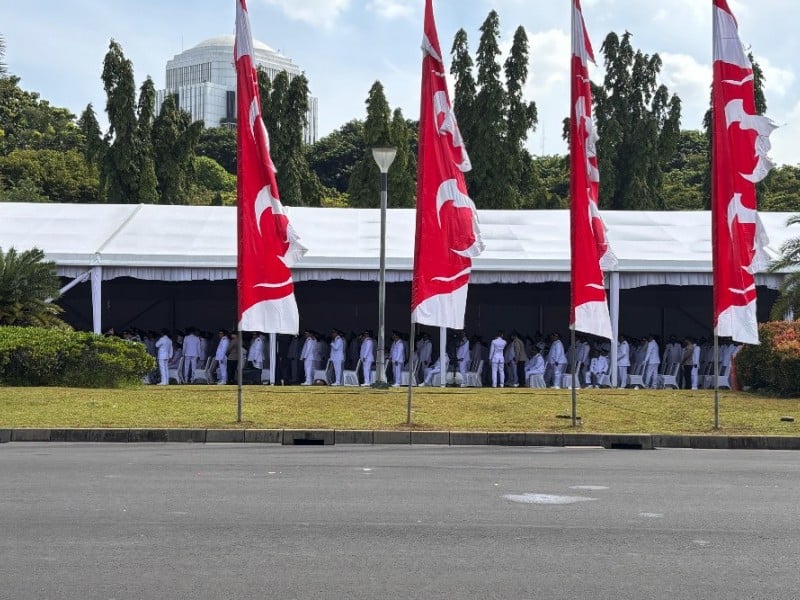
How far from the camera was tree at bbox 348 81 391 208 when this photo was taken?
42.3 metres

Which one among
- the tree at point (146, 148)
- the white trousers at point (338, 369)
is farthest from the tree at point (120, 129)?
the white trousers at point (338, 369)

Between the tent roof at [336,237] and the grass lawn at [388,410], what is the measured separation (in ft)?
11.9

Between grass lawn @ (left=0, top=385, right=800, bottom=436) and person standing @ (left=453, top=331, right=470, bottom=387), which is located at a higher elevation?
person standing @ (left=453, top=331, right=470, bottom=387)

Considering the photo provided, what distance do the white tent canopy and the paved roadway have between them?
39.0 feet

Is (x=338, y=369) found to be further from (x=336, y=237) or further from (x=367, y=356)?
(x=336, y=237)

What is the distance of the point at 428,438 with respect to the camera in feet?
46.9

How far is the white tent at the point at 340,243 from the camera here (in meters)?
23.3

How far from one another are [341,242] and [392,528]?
17897mm

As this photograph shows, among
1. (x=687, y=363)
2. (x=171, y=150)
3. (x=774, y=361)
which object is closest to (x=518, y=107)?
→ (x=171, y=150)

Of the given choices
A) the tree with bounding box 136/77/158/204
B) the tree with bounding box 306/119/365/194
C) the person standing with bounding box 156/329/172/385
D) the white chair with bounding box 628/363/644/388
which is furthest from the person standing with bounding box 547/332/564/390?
the tree with bounding box 306/119/365/194

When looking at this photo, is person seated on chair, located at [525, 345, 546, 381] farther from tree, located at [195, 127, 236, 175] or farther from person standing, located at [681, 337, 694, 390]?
tree, located at [195, 127, 236, 175]

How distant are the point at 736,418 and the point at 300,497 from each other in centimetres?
972

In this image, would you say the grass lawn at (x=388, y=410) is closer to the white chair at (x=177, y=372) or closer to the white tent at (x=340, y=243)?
the white tent at (x=340, y=243)

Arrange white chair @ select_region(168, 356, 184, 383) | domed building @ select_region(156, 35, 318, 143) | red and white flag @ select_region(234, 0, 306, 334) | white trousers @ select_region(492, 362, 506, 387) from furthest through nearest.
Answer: domed building @ select_region(156, 35, 318, 143), white chair @ select_region(168, 356, 184, 383), white trousers @ select_region(492, 362, 506, 387), red and white flag @ select_region(234, 0, 306, 334)
